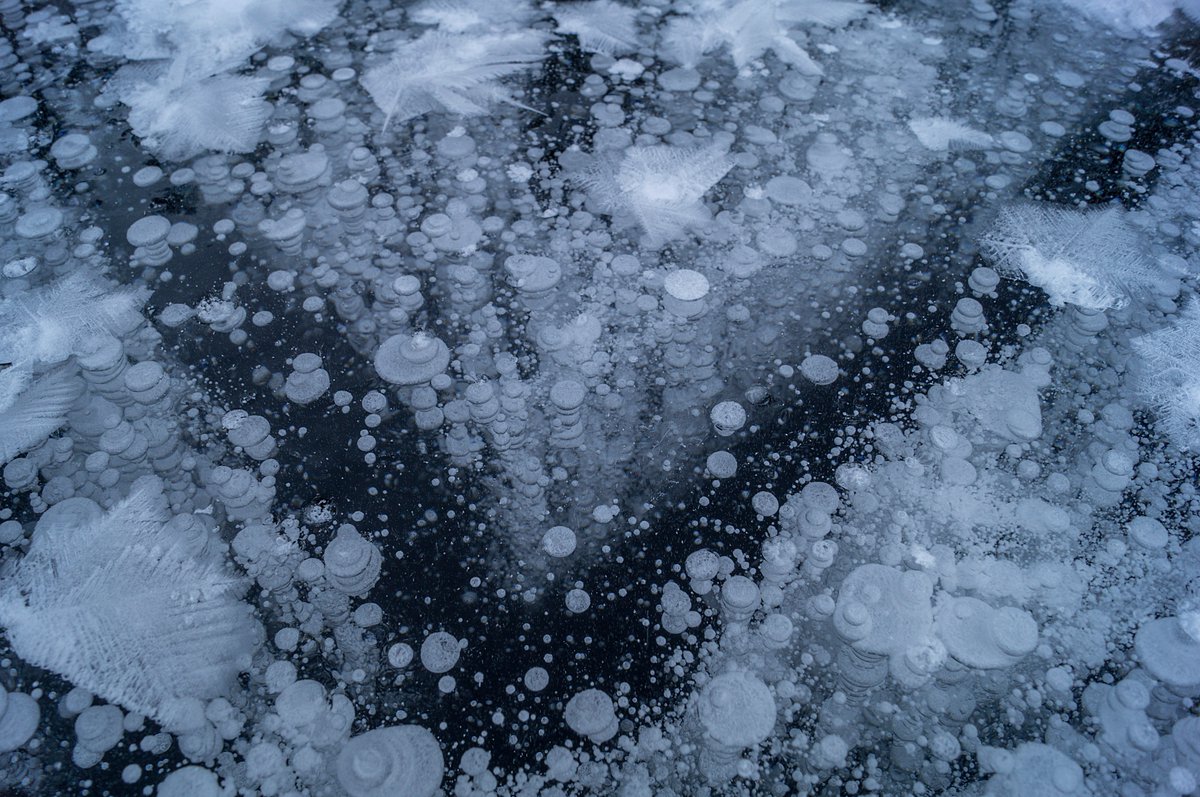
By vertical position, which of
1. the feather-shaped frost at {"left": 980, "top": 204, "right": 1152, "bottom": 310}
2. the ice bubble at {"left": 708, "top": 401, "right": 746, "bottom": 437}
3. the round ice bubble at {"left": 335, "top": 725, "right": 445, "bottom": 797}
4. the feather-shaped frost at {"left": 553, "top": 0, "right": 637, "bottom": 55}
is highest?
the feather-shaped frost at {"left": 553, "top": 0, "right": 637, "bottom": 55}

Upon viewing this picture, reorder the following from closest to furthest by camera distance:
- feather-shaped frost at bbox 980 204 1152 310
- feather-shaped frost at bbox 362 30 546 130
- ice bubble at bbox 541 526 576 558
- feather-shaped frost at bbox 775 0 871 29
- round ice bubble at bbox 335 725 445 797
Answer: round ice bubble at bbox 335 725 445 797
ice bubble at bbox 541 526 576 558
feather-shaped frost at bbox 980 204 1152 310
feather-shaped frost at bbox 362 30 546 130
feather-shaped frost at bbox 775 0 871 29

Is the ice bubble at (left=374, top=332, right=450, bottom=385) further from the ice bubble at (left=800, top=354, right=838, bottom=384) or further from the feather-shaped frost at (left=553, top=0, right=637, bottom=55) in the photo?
the feather-shaped frost at (left=553, top=0, right=637, bottom=55)

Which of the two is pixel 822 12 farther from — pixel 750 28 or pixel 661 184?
pixel 661 184

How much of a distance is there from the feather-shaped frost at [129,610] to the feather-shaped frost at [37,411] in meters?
0.20

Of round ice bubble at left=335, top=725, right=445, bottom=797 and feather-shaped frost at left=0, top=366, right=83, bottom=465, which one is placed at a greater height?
feather-shaped frost at left=0, top=366, right=83, bottom=465

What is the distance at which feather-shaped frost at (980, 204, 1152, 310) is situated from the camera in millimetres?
1722

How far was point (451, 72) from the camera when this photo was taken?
2184 millimetres

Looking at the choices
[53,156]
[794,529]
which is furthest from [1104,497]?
[53,156]

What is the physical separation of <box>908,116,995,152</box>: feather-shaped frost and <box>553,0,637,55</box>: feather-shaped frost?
2.99ft

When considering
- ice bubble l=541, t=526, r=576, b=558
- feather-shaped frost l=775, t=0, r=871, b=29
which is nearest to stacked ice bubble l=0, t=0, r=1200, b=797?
ice bubble l=541, t=526, r=576, b=558

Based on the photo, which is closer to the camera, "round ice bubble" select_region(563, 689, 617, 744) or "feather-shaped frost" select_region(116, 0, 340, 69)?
"round ice bubble" select_region(563, 689, 617, 744)

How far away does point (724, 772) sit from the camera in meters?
1.14

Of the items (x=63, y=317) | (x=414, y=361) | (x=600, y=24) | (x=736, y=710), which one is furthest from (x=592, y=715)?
(x=600, y=24)

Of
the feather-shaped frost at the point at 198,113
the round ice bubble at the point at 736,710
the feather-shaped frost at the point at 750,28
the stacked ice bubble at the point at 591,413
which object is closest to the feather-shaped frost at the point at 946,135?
the stacked ice bubble at the point at 591,413
